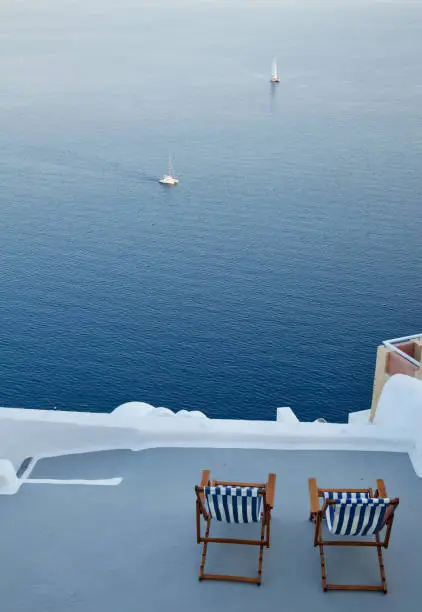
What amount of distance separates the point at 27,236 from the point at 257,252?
47.0ft

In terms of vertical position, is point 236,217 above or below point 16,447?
above

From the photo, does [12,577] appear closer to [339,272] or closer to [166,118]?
[339,272]

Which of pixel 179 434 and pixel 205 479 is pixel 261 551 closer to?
pixel 205 479

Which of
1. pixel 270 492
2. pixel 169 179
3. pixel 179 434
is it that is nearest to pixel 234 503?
pixel 270 492

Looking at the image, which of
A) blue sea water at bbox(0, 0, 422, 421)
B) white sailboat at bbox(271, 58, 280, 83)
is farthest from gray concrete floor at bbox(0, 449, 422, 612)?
white sailboat at bbox(271, 58, 280, 83)

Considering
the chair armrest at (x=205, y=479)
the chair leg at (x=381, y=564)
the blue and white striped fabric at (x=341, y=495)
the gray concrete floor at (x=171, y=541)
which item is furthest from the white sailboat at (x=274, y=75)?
the chair leg at (x=381, y=564)

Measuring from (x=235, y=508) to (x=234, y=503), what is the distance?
0.21 feet

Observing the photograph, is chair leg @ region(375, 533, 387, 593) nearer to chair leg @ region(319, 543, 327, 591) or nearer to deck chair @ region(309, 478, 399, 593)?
deck chair @ region(309, 478, 399, 593)

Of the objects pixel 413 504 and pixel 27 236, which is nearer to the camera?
pixel 413 504

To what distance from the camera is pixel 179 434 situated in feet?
28.7

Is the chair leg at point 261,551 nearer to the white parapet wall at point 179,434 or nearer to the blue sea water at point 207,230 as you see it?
the white parapet wall at point 179,434

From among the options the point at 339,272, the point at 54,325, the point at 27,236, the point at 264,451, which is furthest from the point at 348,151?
the point at 264,451

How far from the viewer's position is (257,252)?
49.3 meters

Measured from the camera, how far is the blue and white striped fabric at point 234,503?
6781 mm
